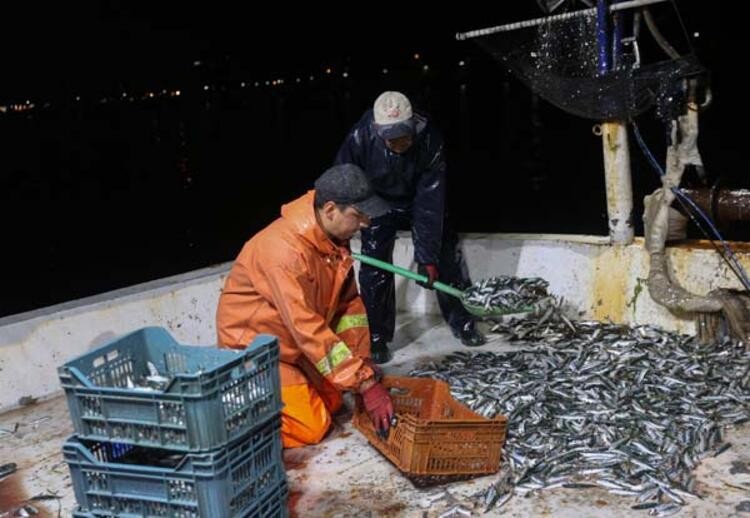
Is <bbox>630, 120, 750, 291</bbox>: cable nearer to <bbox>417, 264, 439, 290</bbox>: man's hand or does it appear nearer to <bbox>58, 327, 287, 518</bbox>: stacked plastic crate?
<bbox>417, 264, 439, 290</bbox>: man's hand

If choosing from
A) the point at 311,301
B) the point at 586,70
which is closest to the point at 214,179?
the point at 586,70

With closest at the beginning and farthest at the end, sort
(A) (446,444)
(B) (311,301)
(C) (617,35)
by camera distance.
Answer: (A) (446,444), (B) (311,301), (C) (617,35)

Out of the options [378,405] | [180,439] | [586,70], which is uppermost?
[586,70]

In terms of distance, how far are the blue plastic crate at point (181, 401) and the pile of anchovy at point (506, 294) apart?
3185 millimetres

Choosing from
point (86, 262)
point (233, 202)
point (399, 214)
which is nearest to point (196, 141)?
point (233, 202)

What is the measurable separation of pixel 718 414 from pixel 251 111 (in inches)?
2352

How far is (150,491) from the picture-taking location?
329cm

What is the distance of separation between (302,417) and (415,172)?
2.80 meters

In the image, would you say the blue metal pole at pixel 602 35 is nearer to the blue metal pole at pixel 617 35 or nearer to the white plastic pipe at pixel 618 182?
the blue metal pole at pixel 617 35

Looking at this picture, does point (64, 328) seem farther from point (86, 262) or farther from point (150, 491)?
point (86, 262)

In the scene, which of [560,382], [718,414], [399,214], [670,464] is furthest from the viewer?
[399,214]

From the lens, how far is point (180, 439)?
3223 millimetres

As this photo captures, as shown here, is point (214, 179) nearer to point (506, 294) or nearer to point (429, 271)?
point (429, 271)

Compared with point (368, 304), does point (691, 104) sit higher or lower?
higher
